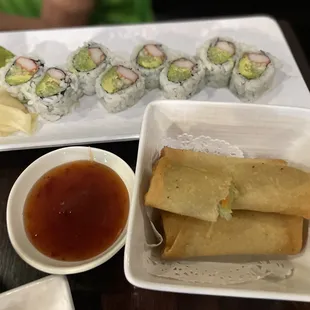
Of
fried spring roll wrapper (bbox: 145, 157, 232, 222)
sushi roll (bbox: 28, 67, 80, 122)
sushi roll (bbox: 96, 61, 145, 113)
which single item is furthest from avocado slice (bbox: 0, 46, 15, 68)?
fried spring roll wrapper (bbox: 145, 157, 232, 222)

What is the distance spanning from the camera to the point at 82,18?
6.62 ft

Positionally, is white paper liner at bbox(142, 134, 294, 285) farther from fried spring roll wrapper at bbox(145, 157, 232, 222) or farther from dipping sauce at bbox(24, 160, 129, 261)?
dipping sauce at bbox(24, 160, 129, 261)

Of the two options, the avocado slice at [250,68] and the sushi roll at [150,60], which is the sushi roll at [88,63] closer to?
the sushi roll at [150,60]

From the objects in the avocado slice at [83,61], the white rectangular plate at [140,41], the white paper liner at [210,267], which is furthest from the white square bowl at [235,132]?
the avocado slice at [83,61]

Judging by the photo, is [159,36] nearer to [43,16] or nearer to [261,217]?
[43,16]

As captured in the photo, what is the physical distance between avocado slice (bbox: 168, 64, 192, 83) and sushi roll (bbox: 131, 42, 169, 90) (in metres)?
0.06

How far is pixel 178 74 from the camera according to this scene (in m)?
1.72

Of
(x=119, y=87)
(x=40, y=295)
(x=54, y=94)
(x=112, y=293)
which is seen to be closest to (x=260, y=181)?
(x=112, y=293)

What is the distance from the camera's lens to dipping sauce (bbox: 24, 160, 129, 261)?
128 cm

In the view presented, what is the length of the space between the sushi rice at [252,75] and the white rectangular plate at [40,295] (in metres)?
0.99

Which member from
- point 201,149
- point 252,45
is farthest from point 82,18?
point 201,149

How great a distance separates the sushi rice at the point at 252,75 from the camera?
1.70m

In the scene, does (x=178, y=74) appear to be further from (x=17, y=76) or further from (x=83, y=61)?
(x=17, y=76)

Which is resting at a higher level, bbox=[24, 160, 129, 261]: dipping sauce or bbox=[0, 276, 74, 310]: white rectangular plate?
bbox=[24, 160, 129, 261]: dipping sauce
